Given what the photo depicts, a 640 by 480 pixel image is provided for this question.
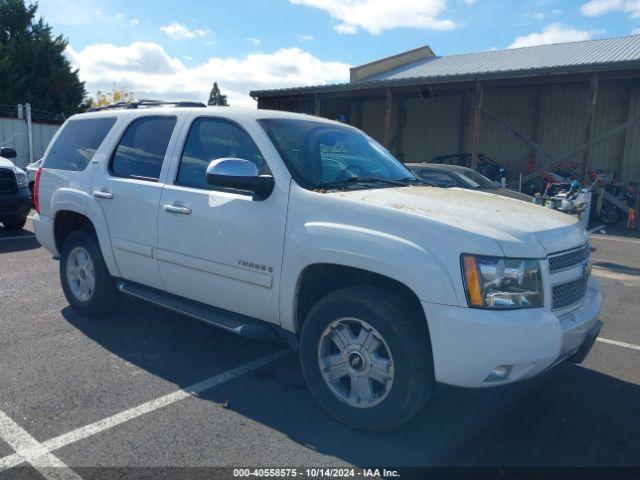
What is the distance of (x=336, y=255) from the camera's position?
3355 mm

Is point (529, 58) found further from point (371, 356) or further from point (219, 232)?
point (371, 356)

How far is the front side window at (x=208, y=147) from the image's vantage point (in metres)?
4.12

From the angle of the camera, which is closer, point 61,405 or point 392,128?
point 61,405

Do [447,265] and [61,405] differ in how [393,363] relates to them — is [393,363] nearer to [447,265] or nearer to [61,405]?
[447,265]

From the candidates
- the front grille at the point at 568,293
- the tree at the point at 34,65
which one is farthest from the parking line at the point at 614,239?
the tree at the point at 34,65

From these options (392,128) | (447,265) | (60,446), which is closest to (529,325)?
(447,265)

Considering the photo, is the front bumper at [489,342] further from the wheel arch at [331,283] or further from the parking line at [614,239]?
the parking line at [614,239]

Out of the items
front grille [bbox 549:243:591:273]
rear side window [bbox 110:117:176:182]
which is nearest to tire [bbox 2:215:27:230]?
rear side window [bbox 110:117:176:182]

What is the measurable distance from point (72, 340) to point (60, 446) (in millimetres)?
1800

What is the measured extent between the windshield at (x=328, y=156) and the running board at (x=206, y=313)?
1.02 metres

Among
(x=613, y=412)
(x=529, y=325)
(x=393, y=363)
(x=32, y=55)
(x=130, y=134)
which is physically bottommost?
(x=613, y=412)

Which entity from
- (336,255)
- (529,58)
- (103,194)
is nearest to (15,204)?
(103,194)

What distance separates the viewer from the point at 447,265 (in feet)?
9.93

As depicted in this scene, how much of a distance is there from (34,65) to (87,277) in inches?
1492
